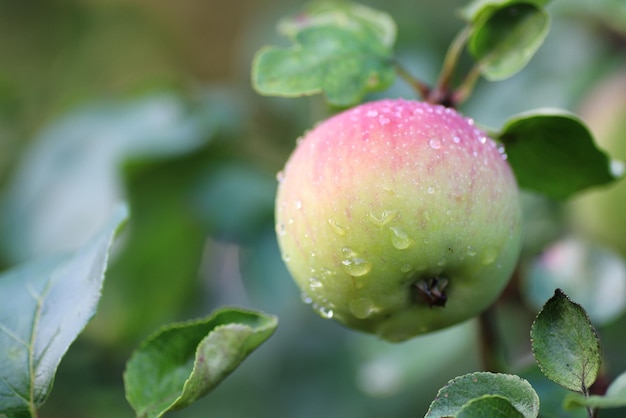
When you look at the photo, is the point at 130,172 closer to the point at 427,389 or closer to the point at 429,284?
the point at 427,389

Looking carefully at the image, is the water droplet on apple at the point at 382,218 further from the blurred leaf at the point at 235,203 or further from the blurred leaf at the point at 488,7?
the blurred leaf at the point at 235,203

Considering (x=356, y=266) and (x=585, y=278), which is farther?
(x=585, y=278)

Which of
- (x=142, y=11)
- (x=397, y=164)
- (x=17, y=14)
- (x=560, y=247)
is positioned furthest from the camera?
(x=142, y=11)

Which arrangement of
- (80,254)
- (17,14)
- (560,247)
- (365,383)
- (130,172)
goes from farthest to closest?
(17,14) < (130,172) < (365,383) < (560,247) < (80,254)

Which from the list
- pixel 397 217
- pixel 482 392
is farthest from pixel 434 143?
pixel 482 392

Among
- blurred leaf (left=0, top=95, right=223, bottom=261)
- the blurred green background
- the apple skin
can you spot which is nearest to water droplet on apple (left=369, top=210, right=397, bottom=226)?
the apple skin

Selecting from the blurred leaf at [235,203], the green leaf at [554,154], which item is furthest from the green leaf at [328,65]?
the blurred leaf at [235,203]

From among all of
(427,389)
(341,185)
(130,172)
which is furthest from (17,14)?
(341,185)

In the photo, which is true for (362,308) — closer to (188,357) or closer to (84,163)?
(188,357)
